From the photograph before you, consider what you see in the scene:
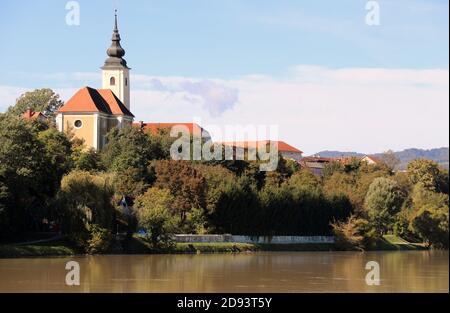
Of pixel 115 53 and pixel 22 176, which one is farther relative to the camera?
pixel 115 53

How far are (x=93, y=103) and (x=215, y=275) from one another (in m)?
58.0

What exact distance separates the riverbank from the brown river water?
1991mm

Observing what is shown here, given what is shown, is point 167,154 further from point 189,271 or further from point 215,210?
point 189,271

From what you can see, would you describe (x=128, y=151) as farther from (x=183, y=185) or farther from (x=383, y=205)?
(x=383, y=205)

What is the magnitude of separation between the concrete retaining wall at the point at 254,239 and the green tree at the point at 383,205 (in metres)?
5.32

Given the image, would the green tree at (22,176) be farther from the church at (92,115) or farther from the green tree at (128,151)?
the church at (92,115)

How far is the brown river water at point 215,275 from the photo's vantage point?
4094 cm

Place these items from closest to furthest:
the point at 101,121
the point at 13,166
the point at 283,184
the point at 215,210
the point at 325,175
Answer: the point at 13,166 < the point at 215,210 < the point at 283,184 < the point at 101,121 < the point at 325,175

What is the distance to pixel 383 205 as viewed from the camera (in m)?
89.6

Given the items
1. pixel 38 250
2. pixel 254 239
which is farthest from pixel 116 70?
pixel 38 250
